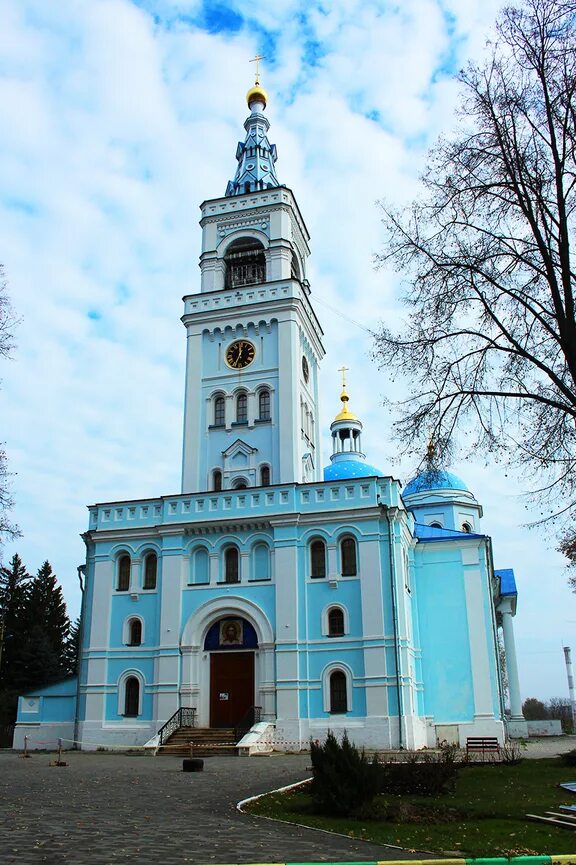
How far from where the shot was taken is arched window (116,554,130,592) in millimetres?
32844

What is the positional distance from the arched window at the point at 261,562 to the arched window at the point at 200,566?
1992 mm

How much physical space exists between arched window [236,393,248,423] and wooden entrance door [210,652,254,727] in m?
10.5

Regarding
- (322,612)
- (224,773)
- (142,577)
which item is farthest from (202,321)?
(224,773)

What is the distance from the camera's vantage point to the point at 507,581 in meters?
51.3

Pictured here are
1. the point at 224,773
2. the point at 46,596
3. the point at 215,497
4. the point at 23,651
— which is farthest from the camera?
the point at 46,596

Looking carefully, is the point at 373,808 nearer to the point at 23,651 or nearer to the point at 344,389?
the point at 344,389

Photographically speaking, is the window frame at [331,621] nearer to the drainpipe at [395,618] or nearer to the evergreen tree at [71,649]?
the drainpipe at [395,618]

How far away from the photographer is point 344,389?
4597cm

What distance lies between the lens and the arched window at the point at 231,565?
31.5 metres

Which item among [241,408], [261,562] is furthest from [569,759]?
[241,408]

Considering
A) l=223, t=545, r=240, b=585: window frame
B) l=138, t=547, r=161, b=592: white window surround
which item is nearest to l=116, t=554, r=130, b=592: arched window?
l=138, t=547, r=161, b=592: white window surround

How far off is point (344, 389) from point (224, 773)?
2953cm

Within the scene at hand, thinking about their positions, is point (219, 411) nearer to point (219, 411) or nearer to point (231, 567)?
point (219, 411)

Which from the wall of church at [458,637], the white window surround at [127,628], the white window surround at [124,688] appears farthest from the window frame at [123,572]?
the wall of church at [458,637]
